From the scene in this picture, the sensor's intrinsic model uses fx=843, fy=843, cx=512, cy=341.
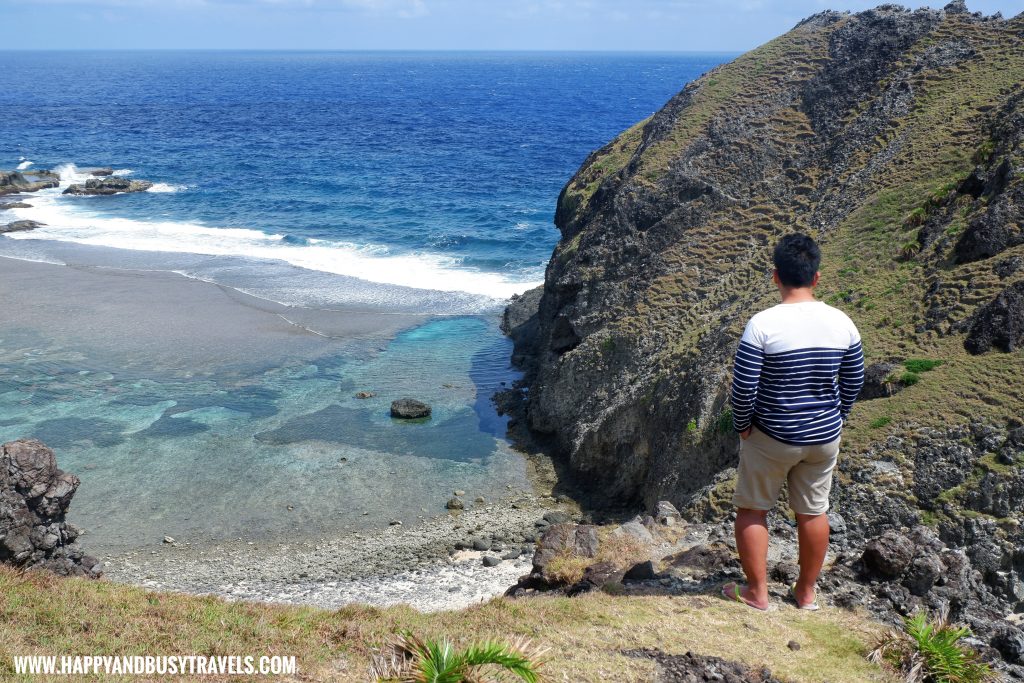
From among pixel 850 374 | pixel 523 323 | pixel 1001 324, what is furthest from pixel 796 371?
pixel 523 323

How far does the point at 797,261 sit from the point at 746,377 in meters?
1.14

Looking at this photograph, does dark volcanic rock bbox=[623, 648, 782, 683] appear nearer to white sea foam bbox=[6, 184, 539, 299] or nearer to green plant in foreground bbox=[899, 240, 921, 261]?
green plant in foreground bbox=[899, 240, 921, 261]

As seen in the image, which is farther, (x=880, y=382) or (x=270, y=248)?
(x=270, y=248)

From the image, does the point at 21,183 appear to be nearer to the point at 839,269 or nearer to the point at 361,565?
the point at 361,565

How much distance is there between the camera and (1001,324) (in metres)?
15.9

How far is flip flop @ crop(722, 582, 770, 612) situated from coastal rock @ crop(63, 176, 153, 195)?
6924cm

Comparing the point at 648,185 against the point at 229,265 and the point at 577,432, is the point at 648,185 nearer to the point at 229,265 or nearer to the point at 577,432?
the point at 577,432

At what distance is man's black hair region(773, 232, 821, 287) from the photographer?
7.56 m

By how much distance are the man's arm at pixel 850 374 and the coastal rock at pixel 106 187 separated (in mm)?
70257

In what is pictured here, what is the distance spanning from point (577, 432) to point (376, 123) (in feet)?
343

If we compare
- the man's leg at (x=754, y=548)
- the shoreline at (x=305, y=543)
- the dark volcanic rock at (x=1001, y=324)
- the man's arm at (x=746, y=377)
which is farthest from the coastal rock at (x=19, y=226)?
the man's arm at (x=746, y=377)

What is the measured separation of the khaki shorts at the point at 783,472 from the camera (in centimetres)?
778

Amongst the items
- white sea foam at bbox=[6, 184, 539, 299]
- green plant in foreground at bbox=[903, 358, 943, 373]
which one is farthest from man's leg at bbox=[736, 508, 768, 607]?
white sea foam at bbox=[6, 184, 539, 299]

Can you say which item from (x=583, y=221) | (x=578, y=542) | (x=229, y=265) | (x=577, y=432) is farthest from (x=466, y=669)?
(x=229, y=265)
